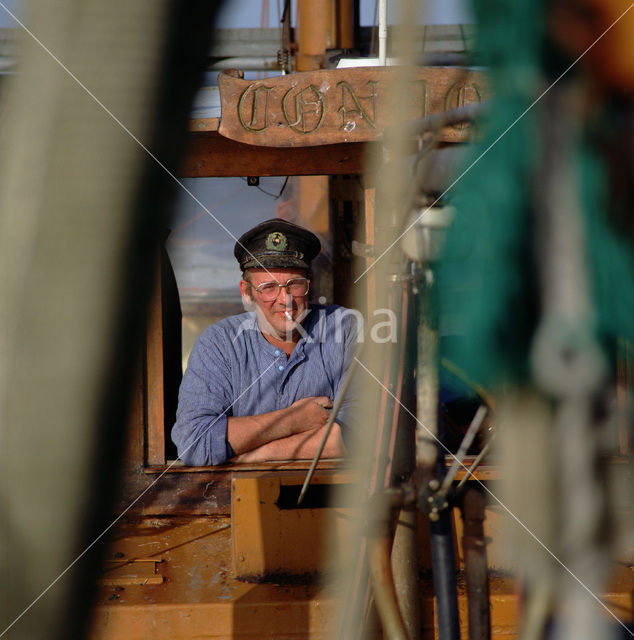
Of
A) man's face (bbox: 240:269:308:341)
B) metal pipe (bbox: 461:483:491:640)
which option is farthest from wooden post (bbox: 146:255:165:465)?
metal pipe (bbox: 461:483:491:640)

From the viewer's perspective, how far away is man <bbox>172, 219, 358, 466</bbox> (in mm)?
2346

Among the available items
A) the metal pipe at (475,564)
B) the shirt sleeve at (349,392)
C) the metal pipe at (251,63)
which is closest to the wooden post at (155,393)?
the shirt sleeve at (349,392)

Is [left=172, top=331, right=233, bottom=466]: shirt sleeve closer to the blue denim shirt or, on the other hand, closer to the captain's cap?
the blue denim shirt

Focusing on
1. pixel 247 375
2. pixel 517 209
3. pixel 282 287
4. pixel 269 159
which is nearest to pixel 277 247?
pixel 282 287

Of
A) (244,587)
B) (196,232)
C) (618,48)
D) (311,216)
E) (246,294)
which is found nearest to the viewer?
(618,48)

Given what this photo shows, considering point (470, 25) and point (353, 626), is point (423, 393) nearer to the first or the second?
point (353, 626)

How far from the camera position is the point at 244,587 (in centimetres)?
175

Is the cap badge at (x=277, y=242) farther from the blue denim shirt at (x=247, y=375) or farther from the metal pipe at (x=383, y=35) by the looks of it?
the metal pipe at (x=383, y=35)

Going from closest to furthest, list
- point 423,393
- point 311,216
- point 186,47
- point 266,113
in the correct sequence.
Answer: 1. point 186,47
2. point 423,393
3. point 266,113
4. point 311,216

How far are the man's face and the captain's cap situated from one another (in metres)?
0.04

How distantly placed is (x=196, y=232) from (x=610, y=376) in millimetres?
6258

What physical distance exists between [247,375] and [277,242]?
1.81 ft

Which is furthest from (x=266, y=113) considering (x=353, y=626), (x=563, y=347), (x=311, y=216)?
(x=311, y=216)

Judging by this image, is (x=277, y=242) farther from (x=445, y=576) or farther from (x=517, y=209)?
(x=517, y=209)
